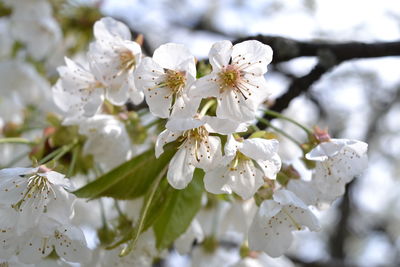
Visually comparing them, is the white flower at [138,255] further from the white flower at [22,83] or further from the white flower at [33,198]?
the white flower at [22,83]

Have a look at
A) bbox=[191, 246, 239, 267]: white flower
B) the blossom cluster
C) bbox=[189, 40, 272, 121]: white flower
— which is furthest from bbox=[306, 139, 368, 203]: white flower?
bbox=[191, 246, 239, 267]: white flower

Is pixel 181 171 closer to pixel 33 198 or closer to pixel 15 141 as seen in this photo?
pixel 33 198

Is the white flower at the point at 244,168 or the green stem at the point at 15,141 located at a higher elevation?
the white flower at the point at 244,168

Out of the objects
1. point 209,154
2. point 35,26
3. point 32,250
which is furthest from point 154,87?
point 35,26

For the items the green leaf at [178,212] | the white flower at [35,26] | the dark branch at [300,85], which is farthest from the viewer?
the white flower at [35,26]

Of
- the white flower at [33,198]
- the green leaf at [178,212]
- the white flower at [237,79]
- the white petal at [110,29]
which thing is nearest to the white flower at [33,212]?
the white flower at [33,198]

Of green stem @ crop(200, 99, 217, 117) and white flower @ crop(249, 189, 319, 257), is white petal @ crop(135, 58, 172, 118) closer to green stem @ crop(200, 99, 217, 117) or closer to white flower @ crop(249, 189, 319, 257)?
green stem @ crop(200, 99, 217, 117)
